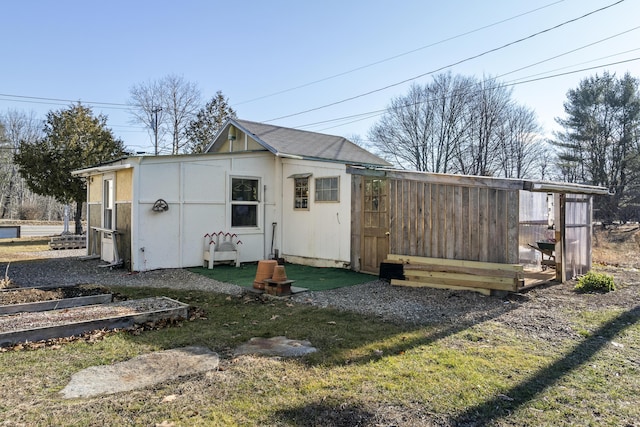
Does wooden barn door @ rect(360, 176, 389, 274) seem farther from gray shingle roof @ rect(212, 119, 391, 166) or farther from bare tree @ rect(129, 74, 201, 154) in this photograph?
bare tree @ rect(129, 74, 201, 154)

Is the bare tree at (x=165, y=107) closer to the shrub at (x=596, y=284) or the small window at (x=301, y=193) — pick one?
the small window at (x=301, y=193)

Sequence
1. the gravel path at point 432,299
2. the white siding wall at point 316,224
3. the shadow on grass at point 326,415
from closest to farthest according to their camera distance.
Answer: the shadow on grass at point 326,415 < the gravel path at point 432,299 < the white siding wall at point 316,224

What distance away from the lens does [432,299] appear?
6613mm

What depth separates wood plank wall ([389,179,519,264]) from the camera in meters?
6.76

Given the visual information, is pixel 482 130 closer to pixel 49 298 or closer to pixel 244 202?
pixel 244 202

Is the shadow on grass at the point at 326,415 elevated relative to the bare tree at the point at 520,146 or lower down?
lower down

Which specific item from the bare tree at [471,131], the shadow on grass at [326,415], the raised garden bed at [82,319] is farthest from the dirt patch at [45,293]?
the bare tree at [471,131]

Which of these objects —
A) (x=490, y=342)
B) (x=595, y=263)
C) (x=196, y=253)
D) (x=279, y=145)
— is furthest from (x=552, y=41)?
(x=196, y=253)

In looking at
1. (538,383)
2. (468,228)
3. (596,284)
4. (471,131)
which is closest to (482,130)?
(471,131)

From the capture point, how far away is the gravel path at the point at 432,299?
5.33 m

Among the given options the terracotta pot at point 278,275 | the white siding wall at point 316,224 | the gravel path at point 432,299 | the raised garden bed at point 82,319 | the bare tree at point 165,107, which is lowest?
the gravel path at point 432,299

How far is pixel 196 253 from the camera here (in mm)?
10016

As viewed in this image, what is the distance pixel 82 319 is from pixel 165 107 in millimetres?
29401

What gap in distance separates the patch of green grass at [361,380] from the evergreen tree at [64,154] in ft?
51.8
